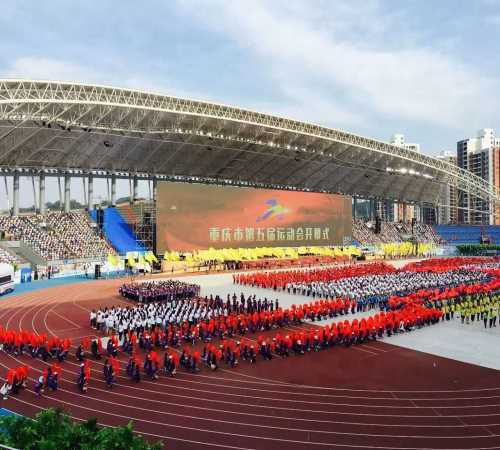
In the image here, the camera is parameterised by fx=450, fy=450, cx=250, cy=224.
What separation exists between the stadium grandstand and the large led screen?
0.65ft

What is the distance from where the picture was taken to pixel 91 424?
18.7 ft

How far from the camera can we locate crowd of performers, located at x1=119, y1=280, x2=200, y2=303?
2573cm

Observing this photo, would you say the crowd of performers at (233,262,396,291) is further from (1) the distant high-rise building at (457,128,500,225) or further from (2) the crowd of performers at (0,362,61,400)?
(1) the distant high-rise building at (457,128,500,225)

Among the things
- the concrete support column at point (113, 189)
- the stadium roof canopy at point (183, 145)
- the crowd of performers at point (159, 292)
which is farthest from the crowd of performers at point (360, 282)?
the concrete support column at point (113, 189)

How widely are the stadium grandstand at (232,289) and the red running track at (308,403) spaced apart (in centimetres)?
7

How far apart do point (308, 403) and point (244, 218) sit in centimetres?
3917

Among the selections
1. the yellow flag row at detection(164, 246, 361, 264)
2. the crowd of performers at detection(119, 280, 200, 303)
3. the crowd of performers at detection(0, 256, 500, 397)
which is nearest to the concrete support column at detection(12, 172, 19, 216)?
the yellow flag row at detection(164, 246, 361, 264)

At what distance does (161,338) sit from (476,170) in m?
122

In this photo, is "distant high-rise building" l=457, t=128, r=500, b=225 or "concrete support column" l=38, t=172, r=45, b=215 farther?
"distant high-rise building" l=457, t=128, r=500, b=225

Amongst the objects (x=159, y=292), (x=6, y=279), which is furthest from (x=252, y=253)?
(x=6, y=279)

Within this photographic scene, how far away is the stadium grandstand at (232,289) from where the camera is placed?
Result: 10823 mm

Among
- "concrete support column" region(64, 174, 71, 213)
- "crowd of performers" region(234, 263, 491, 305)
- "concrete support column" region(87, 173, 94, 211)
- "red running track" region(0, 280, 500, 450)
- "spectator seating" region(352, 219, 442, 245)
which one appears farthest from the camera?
"spectator seating" region(352, 219, 442, 245)

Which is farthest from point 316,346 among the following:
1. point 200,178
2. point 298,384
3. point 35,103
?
point 200,178

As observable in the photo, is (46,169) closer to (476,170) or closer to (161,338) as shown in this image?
(161,338)
